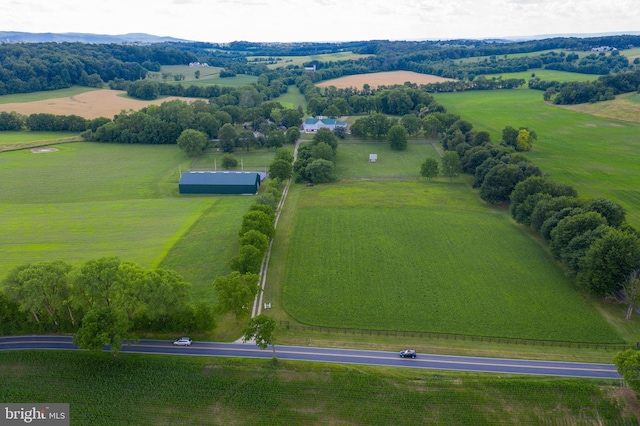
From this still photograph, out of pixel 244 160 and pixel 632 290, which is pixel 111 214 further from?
pixel 632 290

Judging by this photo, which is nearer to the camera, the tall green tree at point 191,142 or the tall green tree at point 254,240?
the tall green tree at point 254,240

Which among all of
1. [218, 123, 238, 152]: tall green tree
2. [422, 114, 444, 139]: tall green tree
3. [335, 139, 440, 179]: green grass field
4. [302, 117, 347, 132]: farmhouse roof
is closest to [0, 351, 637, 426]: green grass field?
[335, 139, 440, 179]: green grass field

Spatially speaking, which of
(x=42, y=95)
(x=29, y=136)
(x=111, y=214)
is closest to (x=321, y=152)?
(x=111, y=214)

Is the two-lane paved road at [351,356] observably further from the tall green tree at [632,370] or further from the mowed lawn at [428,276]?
the mowed lawn at [428,276]

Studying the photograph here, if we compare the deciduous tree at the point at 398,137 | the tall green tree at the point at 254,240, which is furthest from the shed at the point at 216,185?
the deciduous tree at the point at 398,137

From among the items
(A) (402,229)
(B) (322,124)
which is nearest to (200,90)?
(B) (322,124)

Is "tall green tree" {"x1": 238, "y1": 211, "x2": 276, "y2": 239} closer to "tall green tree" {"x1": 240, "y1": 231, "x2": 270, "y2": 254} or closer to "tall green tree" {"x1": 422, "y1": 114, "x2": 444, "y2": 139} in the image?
"tall green tree" {"x1": 240, "y1": 231, "x2": 270, "y2": 254}
